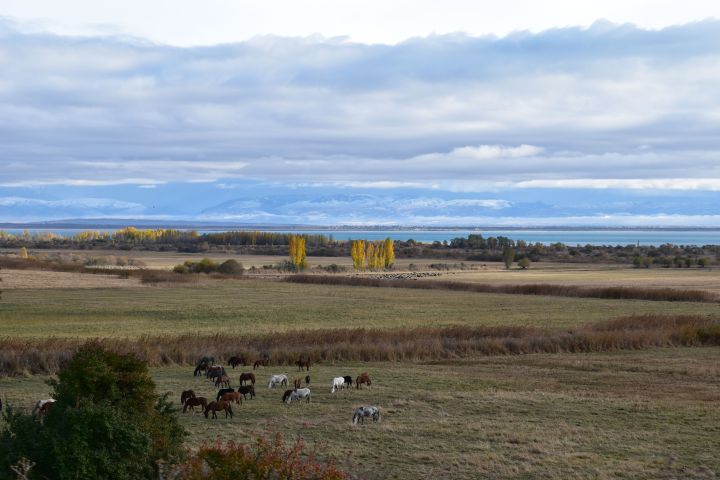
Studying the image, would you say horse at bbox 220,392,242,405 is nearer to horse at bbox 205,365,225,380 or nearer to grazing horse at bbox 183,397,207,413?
grazing horse at bbox 183,397,207,413

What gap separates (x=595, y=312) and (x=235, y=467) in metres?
50.9

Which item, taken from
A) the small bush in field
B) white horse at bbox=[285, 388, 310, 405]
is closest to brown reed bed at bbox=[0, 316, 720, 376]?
white horse at bbox=[285, 388, 310, 405]

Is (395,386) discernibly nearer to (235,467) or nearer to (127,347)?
(127,347)

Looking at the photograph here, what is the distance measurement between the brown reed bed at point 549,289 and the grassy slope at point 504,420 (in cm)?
4380

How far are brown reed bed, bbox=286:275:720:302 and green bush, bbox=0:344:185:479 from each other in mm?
64237

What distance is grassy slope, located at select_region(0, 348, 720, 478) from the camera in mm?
15070

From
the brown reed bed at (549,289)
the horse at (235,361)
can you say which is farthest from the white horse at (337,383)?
the brown reed bed at (549,289)

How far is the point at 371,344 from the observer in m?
33.5

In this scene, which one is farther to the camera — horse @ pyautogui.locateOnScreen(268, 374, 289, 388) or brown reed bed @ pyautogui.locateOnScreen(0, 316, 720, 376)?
brown reed bed @ pyautogui.locateOnScreen(0, 316, 720, 376)

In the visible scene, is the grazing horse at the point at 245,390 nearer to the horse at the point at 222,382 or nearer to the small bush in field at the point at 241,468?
the horse at the point at 222,382

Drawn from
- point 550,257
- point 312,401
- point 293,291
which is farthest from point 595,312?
point 550,257

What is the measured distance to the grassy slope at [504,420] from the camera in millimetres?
15070

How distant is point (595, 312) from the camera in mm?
57656

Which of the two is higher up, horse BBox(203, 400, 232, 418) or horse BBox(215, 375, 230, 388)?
horse BBox(203, 400, 232, 418)
